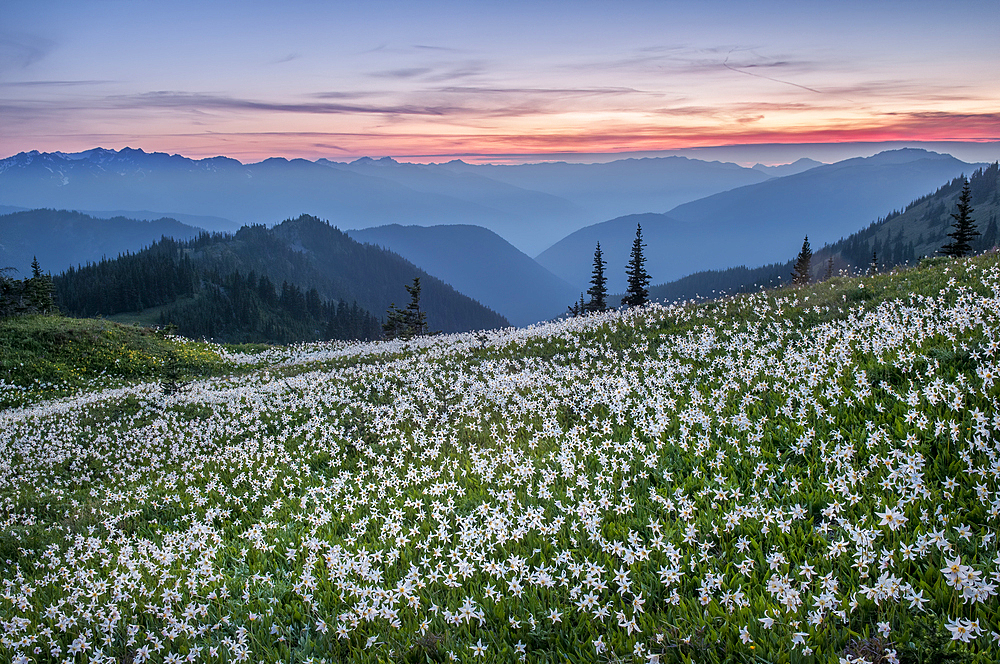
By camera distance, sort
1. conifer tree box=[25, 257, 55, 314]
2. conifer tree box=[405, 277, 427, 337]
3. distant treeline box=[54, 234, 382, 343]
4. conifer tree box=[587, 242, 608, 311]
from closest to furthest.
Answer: conifer tree box=[25, 257, 55, 314] → conifer tree box=[587, 242, 608, 311] → conifer tree box=[405, 277, 427, 337] → distant treeline box=[54, 234, 382, 343]

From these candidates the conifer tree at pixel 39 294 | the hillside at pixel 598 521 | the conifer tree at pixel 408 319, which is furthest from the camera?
the conifer tree at pixel 408 319

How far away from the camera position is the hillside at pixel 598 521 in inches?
148

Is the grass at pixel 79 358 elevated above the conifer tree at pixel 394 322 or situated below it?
above

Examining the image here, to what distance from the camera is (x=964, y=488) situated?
434 centimetres

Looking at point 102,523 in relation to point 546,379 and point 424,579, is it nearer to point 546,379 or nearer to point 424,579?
point 424,579

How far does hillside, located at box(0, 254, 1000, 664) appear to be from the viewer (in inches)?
148

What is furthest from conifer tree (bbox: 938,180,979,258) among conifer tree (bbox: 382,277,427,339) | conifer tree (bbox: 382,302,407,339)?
conifer tree (bbox: 382,302,407,339)

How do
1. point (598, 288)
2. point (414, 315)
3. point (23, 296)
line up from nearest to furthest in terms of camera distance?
point (23, 296)
point (598, 288)
point (414, 315)

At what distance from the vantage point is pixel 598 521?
5.16m

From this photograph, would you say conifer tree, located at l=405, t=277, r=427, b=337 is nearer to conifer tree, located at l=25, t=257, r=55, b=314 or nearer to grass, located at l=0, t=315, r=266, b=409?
grass, located at l=0, t=315, r=266, b=409

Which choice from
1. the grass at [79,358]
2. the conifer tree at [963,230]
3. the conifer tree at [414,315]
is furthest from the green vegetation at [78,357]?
the conifer tree at [963,230]

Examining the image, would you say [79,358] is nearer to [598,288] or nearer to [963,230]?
[598,288]

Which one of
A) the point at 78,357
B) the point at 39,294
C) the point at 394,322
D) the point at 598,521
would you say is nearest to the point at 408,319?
the point at 394,322

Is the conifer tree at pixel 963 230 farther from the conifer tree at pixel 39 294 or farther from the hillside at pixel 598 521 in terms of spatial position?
the conifer tree at pixel 39 294
